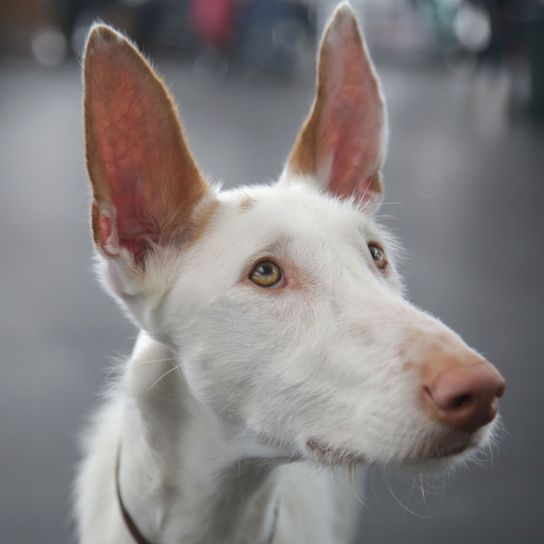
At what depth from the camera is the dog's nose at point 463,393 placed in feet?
5.42

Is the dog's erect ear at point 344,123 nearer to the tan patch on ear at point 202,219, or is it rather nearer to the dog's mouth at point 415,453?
the tan patch on ear at point 202,219

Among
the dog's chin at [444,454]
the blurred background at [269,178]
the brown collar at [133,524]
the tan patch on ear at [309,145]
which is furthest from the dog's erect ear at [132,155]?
the dog's chin at [444,454]

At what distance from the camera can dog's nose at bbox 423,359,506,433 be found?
1.65 metres

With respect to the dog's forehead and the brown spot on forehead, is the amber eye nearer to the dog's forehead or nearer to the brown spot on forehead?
the dog's forehead

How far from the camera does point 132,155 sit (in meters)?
2.17

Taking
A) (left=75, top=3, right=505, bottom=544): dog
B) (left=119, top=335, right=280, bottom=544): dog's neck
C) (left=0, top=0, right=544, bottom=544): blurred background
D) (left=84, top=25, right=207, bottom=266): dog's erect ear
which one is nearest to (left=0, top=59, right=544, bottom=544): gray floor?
(left=0, top=0, right=544, bottom=544): blurred background

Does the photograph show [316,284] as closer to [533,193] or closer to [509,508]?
[509,508]

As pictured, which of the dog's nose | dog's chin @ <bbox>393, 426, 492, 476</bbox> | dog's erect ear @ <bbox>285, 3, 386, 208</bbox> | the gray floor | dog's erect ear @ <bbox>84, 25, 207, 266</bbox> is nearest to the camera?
the dog's nose

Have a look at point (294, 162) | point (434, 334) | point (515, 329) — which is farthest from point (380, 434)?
point (515, 329)

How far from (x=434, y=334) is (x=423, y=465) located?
28 cm

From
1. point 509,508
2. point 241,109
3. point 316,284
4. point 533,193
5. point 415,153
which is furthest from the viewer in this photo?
point 241,109

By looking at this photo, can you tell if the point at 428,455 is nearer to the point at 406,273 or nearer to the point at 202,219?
the point at 202,219

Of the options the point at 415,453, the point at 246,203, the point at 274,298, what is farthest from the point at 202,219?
the point at 415,453

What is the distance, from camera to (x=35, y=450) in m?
4.26
